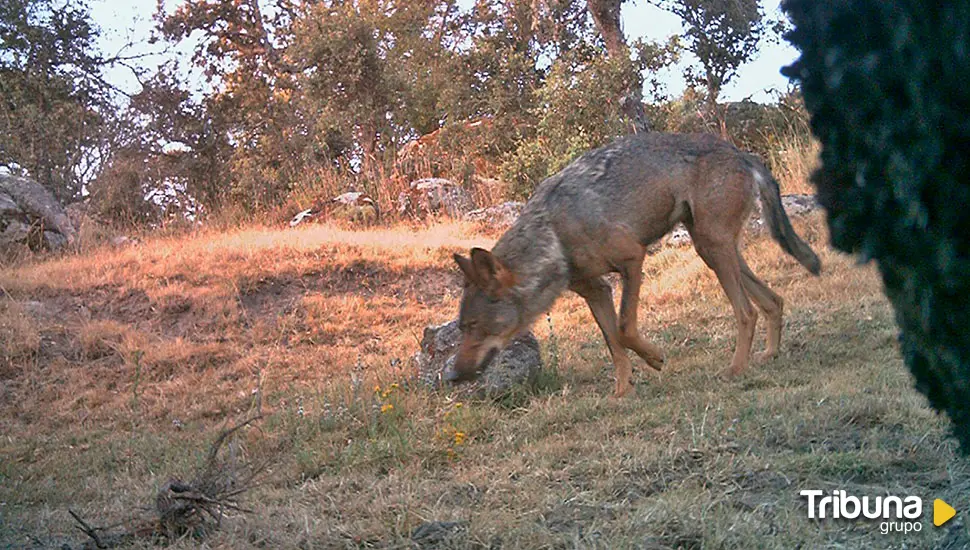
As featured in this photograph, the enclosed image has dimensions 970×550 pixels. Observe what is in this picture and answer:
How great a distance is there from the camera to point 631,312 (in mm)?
6906

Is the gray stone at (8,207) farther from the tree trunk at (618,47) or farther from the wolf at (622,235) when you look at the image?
the wolf at (622,235)

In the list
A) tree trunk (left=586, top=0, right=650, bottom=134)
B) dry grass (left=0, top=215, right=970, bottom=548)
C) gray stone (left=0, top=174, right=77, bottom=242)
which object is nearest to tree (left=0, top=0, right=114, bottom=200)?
gray stone (left=0, top=174, right=77, bottom=242)

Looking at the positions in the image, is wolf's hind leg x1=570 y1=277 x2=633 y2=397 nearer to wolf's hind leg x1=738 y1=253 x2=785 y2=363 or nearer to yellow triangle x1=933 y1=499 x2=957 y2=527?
wolf's hind leg x1=738 y1=253 x2=785 y2=363

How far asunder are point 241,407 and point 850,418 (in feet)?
16.6

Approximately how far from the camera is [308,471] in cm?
545

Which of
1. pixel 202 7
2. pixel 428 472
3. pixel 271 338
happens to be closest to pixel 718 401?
pixel 428 472

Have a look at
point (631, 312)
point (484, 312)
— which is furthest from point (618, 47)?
point (484, 312)

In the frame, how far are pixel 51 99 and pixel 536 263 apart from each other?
16.2m

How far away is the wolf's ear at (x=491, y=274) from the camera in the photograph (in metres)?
6.48

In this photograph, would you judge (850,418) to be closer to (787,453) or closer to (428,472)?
(787,453)

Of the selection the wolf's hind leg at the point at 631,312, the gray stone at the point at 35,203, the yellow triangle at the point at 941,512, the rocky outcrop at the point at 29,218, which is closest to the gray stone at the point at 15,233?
the rocky outcrop at the point at 29,218

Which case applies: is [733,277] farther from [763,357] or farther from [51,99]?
[51,99]

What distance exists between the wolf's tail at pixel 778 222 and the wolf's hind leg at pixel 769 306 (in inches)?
15.5

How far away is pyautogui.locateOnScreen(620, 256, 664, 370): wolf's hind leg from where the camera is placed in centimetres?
688
